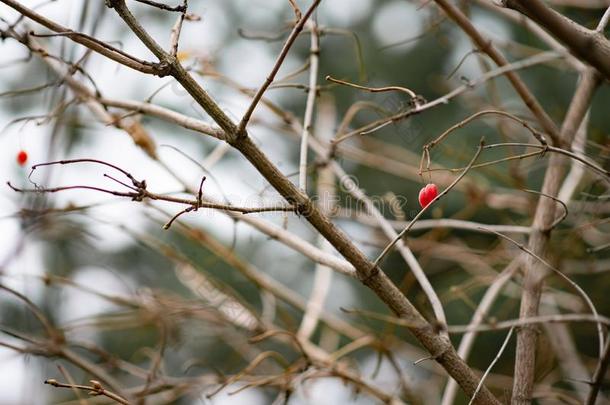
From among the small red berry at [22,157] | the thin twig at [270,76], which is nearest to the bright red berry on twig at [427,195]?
the thin twig at [270,76]

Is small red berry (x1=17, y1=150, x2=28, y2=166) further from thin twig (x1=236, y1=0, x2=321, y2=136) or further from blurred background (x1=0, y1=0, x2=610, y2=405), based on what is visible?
thin twig (x1=236, y1=0, x2=321, y2=136)

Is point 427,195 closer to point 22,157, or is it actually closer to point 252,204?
point 252,204

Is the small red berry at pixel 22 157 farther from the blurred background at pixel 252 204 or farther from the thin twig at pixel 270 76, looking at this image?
the thin twig at pixel 270 76

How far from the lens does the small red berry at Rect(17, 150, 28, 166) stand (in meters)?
1.21

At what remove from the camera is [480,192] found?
187 centimetres

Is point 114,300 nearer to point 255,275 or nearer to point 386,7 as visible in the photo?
point 255,275

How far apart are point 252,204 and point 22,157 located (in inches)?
16.4

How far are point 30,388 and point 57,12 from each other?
0.89 m

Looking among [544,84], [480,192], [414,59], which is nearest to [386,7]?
[414,59]

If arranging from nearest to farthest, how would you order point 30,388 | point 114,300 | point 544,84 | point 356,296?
1. point 30,388
2. point 114,300
3. point 544,84
4. point 356,296

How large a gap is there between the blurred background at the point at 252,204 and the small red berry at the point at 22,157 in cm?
4

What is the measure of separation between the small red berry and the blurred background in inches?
1.4

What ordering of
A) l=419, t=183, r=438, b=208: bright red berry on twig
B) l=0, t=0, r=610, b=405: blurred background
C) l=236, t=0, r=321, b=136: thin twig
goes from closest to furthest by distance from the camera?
l=236, t=0, r=321, b=136: thin twig
l=419, t=183, r=438, b=208: bright red berry on twig
l=0, t=0, r=610, b=405: blurred background

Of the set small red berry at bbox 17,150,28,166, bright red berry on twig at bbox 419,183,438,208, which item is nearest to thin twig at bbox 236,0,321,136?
bright red berry on twig at bbox 419,183,438,208
